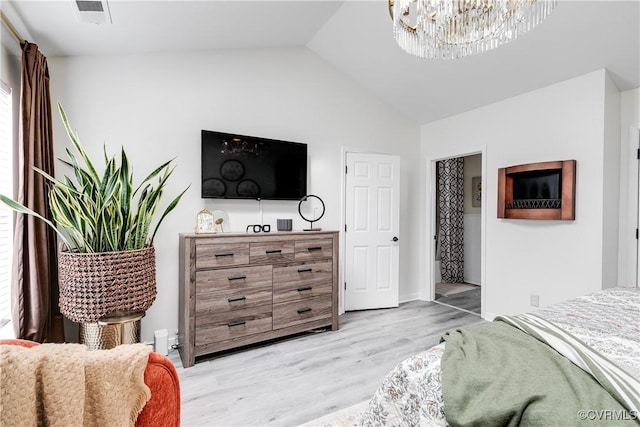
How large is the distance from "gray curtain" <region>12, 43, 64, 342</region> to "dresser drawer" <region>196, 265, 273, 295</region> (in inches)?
36.8

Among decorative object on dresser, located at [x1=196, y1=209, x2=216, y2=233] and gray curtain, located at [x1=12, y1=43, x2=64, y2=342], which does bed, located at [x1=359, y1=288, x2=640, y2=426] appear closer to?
decorative object on dresser, located at [x1=196, y1=209, x2=216, y2=233]

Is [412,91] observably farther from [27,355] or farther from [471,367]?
[27,355]

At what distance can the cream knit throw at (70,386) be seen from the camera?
0.67 m

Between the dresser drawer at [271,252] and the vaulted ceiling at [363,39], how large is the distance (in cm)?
184

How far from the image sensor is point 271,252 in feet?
9.02

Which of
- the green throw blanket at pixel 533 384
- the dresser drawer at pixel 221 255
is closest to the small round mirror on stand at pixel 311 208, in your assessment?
the dresser drawer at pixel 221 255

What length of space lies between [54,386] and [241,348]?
2.11 metres

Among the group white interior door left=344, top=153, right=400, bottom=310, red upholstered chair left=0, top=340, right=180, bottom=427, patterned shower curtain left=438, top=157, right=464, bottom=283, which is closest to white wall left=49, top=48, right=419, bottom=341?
white interior door left=344, top=153, right=400, bottom=310

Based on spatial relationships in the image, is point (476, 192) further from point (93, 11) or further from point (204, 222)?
point (93, 11)

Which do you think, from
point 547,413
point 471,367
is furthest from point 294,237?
point 547,413

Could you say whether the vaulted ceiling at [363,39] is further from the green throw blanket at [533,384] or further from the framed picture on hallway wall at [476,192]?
the green throw blanket at [533,384]

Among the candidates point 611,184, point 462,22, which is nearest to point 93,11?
point 462,22

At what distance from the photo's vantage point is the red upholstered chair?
0.89 metres

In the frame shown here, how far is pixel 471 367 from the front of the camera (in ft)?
3.26
